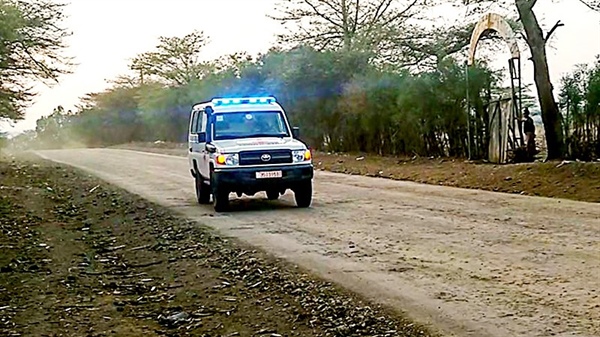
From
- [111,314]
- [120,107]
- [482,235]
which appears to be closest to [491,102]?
[482,235]

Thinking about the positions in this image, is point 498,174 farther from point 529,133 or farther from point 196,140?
point 196,140

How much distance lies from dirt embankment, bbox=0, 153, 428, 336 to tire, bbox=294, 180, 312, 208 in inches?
93.5

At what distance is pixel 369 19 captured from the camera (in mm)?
36969

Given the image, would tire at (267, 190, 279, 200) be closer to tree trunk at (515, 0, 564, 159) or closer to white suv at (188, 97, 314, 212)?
white suv at (188, 97, 314, 212)

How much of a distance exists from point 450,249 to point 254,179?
5.66 meters

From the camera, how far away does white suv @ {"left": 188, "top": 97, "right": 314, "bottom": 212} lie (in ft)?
48.2

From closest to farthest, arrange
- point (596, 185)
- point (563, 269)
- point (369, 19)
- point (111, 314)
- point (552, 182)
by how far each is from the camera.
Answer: point (111, 314) < point (563, 269) < point (596, 185) < point (552, 182) < point (369, 19)

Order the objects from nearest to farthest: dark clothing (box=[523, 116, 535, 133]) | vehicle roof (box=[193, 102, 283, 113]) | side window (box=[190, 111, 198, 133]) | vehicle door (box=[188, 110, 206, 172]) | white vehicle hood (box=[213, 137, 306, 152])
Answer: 1. white vehicle hood (box=[213, 137, 306, 152])
2. vehicle roof (box=[193, 102, 283, 113])
3. vehicle door (box=[188, 110, 206, 172])
4. side window (box=[190, 111, 198, 133])
5. dark clothing (box=[523, 116, 535, 133])

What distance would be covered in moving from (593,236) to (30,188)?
1627 centimetres

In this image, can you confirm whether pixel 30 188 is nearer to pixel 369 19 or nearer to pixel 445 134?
pixel 445 134

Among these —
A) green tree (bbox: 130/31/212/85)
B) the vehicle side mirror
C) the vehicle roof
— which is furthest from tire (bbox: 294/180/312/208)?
green tree (bbox: 130/31/212/85)

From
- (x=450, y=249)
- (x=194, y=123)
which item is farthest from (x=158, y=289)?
(x=194, y=123)

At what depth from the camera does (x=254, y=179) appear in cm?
1468

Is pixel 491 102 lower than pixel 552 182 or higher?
higher
